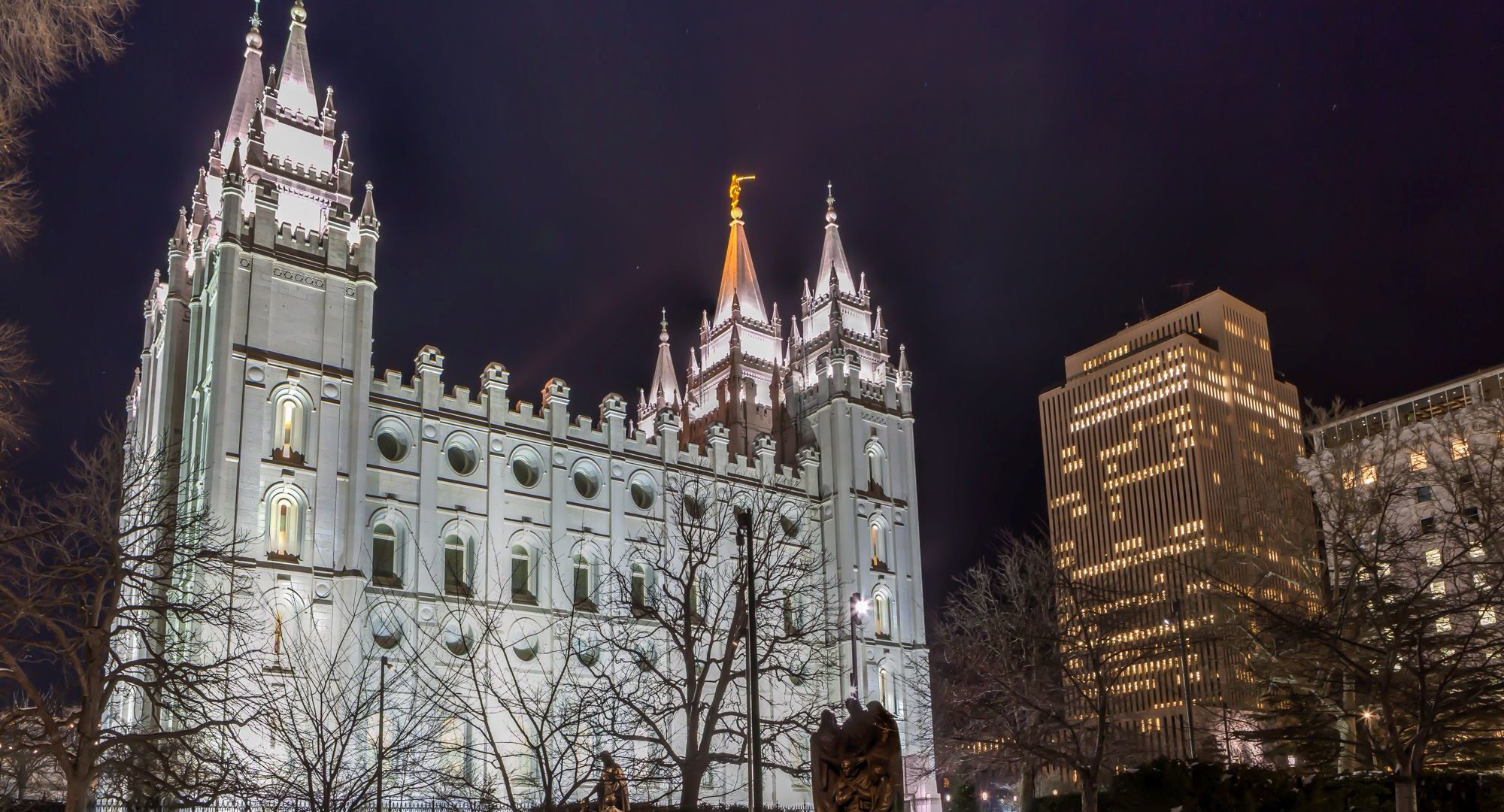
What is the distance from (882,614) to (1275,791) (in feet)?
132

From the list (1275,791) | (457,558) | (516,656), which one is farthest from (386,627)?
(1275,791)

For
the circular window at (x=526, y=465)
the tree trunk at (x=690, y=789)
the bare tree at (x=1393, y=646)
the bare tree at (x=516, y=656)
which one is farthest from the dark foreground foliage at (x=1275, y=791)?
the circular window at (x=526, y=465)

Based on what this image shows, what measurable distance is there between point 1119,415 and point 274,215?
Answer: 346 feet

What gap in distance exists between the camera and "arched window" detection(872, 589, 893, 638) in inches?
2446

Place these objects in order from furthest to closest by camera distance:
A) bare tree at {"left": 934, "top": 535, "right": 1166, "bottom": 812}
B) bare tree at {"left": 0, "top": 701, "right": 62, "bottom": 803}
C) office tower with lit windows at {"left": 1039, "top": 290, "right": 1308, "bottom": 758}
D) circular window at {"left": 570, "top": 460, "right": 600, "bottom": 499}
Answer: office tower with lit windows at {"left": 1039, "top": 290, "right": 1308, "bottom": 758}
circular window at {"left": 570, "top": 460, "right": 600, "bottom": 499}
bare tree at {"left": 934, "top": 535, "right": 1166, "bottom": 812}
bare tree at {"left": 0, "top": 701, "right": 62, "bottom": 803}

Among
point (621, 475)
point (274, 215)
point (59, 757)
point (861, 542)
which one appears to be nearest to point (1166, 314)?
point (861, 542)

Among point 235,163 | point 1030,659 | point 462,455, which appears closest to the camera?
point 1030,659

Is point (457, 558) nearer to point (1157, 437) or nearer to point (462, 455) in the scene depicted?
point (462, 455)

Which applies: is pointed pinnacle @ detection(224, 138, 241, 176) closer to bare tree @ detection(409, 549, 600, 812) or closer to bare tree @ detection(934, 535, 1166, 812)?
bare tree @ detection(409, 549, 600, 812)

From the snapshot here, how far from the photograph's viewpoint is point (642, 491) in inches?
2335

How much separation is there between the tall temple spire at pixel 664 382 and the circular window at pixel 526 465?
976 inches

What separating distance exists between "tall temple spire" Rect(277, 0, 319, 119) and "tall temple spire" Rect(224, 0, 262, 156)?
210cm

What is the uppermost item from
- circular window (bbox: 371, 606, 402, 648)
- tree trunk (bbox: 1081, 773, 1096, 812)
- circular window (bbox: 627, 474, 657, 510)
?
circular window (bbox: 627, 474, 657, 510)

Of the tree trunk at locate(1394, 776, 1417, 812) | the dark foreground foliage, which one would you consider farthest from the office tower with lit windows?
the tree trunk at locate(1394, 776, 1417, 812)
